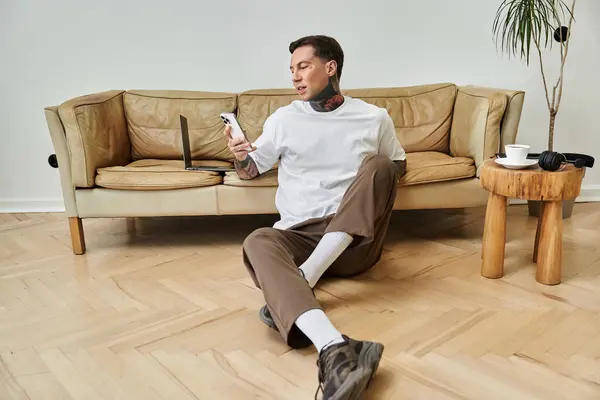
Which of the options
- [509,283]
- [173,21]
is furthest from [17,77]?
[509,283]

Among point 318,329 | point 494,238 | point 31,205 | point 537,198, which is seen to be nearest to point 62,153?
point 31,205

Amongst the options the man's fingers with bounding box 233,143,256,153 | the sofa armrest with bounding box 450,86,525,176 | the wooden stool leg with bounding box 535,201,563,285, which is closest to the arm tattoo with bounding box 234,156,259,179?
the man's fingers with bounding box 233,143,256,153

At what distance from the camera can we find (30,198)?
3.54 m

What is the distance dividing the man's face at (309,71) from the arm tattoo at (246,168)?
376 millimetres

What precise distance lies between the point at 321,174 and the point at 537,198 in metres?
0.80

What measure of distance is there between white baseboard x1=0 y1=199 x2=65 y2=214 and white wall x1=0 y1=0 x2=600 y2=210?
42cm

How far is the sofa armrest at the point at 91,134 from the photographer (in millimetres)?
2537

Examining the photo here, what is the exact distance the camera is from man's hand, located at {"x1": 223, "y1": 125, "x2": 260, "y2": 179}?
218 centimetres

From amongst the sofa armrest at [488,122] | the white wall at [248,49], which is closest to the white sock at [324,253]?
the sofa armrest at [488,122]

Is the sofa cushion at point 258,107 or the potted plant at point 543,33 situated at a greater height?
the potted plant at point 543,33

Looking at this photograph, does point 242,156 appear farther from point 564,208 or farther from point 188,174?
point 564,208

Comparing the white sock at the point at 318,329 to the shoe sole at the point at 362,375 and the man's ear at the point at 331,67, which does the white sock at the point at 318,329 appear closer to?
the shoe sole at the point at 362,375

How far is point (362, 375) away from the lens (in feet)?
4.75

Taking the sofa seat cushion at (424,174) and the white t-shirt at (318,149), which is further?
the sofa seat cushion at (424,174)
